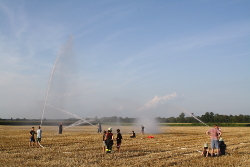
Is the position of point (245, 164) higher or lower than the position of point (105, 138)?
lower

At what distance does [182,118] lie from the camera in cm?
15488

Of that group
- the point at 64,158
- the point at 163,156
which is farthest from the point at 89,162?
the point at 163,156

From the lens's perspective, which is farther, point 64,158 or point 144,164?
point 64,158

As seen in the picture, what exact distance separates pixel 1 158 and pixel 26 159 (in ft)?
5.75

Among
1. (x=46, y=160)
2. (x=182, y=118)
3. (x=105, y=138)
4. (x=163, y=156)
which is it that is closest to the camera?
(x=46, y=160)

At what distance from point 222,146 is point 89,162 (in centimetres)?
979

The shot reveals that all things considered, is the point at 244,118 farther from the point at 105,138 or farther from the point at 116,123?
the point at 105,138

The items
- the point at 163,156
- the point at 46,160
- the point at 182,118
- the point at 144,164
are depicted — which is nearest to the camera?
the point at 144,164

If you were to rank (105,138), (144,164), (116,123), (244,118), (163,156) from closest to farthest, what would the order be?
(144,164) < (163,156) < (105,138) < (116,123) < (244,118)

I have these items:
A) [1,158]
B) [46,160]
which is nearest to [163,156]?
[46,160]

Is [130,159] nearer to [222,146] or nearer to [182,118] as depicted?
[222,146]

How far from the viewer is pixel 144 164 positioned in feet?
48.4

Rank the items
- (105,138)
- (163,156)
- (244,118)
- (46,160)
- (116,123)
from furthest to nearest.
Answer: (244,118) → (116,123) → (105,138) → (163,156) → (46,160)

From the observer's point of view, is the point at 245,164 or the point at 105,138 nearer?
the point at 245,164
